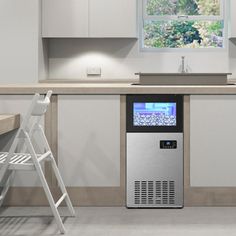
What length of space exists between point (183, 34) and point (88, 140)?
2910mm

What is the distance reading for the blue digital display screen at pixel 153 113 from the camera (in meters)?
4.48

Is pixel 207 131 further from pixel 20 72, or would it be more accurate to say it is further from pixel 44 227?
pixel 20 72

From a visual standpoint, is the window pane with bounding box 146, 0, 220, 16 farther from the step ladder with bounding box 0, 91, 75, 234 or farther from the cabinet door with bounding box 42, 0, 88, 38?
the step ladder with bounding box 0, 91, 75, 234

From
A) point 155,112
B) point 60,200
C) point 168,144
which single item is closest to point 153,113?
point 155,112

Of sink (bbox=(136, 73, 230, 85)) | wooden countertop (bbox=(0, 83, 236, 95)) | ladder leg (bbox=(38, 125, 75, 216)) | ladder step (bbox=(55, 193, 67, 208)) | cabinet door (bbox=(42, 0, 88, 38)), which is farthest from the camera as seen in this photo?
cabinet door (bbox=(42, 0, 88, 38))

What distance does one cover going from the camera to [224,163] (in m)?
4.51

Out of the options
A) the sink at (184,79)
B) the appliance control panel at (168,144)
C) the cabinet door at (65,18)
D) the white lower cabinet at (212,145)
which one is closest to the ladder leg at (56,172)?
the appliance control panel at (168,144)

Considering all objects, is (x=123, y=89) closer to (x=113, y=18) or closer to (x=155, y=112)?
(x=155, y=112)

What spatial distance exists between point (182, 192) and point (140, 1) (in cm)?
311

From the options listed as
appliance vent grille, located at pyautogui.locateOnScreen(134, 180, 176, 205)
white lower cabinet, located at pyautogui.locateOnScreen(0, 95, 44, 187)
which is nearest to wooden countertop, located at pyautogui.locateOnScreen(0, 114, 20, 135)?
white lower cabinet, located at pyautogui.locateOnScreen(0, 95, 44, 187)

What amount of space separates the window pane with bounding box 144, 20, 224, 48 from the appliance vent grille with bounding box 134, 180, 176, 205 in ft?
9.25

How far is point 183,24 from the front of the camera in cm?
704

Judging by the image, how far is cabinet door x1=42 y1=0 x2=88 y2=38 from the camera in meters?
6.55

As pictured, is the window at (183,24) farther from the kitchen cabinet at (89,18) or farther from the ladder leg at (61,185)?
the ladder leg at (61,185)
